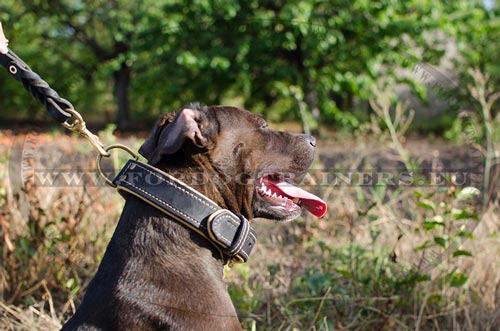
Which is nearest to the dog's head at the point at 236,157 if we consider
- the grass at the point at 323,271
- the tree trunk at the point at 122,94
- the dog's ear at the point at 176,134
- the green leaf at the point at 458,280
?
the dog's ear at the point at 176,134

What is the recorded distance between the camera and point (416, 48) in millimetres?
10891

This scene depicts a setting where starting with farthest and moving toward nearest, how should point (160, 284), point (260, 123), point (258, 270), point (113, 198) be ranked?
point (113, 198), point (258, 270), point (260, 123), point (160, 284)

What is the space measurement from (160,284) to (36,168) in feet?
13.4

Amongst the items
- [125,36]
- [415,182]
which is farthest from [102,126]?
[415,182]

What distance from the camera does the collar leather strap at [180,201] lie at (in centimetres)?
227

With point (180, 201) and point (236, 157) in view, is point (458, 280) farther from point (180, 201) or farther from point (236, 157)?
point (180, 201)

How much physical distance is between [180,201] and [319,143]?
27.0 ft

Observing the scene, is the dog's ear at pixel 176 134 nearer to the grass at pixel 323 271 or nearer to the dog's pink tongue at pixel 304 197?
the dog's pink tongue at pixel 304 197

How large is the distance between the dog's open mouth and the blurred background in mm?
724

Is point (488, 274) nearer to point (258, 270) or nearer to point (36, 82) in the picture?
point (258, 270)

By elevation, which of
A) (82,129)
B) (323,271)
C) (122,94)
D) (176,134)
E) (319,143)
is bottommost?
(323,271)

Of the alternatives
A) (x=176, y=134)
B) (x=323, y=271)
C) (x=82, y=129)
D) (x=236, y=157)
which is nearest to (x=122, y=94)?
(x=323, y=271)

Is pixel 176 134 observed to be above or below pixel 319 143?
below

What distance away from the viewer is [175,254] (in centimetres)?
233
